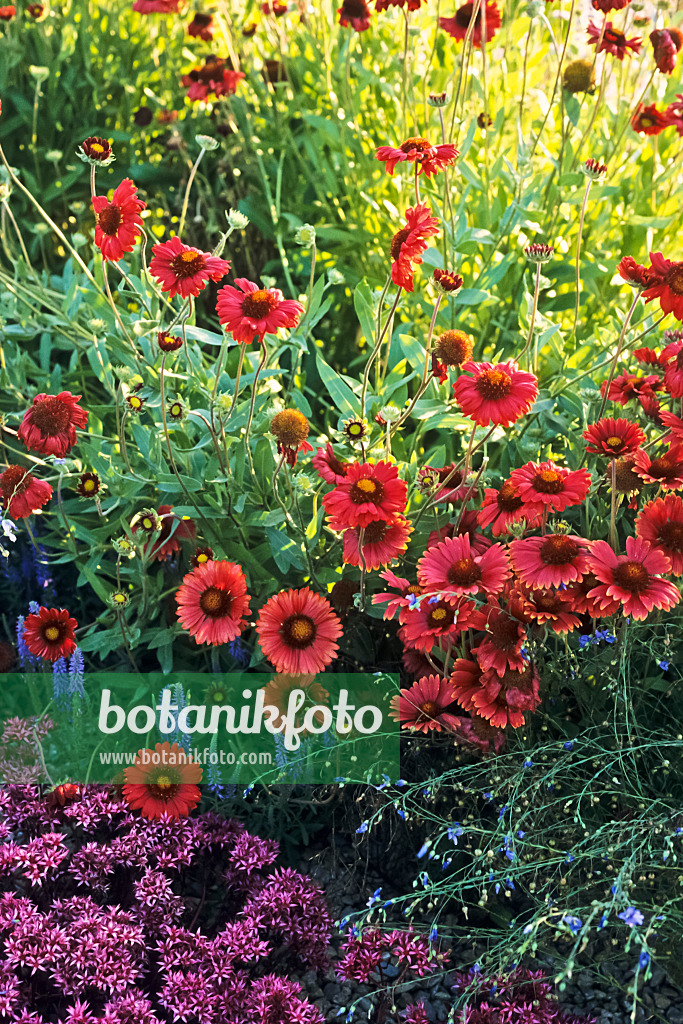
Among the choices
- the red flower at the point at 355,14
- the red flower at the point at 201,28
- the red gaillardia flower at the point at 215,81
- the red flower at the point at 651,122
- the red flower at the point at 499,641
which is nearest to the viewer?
the red flower at the point at 499,641

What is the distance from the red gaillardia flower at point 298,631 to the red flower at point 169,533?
12.3 inches

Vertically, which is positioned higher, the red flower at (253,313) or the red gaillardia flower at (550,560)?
the red flower at (253,313)

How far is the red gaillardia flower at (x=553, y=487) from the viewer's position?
5.09 ft

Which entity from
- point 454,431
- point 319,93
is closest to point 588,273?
point 454,431

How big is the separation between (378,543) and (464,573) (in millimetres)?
174

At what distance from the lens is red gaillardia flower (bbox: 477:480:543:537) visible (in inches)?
65.4

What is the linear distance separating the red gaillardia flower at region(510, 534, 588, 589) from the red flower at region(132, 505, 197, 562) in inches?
29.4

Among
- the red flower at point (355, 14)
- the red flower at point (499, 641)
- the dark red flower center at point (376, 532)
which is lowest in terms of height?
the red flower at point (499, 641)

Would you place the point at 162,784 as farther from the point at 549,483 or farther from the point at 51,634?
the point at 549,483

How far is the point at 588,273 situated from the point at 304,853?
167 cm

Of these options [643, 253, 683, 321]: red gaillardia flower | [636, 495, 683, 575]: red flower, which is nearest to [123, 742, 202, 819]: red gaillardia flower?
[636, 495, 683, 575]: red flower

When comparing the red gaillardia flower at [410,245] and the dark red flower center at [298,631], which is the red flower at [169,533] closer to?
the dark red flower center at [298,631]

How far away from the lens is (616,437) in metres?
1.67
